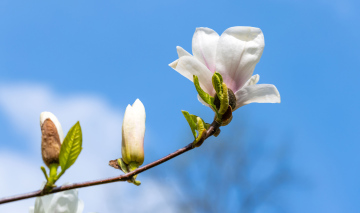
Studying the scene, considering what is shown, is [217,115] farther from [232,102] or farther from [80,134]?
[80,134]

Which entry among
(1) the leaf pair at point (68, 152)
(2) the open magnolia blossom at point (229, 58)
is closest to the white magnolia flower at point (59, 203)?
(1) the leaf pair at point (68, 152)

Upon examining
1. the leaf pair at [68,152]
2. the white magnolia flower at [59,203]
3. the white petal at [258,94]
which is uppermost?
the white petal at [258,94]

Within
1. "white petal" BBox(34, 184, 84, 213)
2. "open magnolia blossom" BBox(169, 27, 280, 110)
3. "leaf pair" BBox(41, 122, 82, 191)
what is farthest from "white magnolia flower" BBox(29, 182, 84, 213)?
"open magnolia blossom" BBox(169, 27, 280, 110)

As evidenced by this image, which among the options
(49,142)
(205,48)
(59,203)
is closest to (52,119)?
(49,142)

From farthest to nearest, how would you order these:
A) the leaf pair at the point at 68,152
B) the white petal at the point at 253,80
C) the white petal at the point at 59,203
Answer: the white petal at the point at 253,80
the white petal at the point at 59,203
the leaf pair at the point at 68,152

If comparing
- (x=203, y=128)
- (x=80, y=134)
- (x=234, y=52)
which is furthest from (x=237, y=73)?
(x=80, y=134)

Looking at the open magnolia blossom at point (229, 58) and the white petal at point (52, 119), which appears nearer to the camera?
the white petal at point (52, 119)

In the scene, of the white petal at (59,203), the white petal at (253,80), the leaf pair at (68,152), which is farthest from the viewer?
the white petal at (253,80)

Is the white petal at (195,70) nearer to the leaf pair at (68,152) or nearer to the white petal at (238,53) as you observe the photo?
the white petal at (238,53)

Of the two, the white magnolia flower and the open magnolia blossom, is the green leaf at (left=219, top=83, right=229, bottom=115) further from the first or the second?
the white magnolia flower
